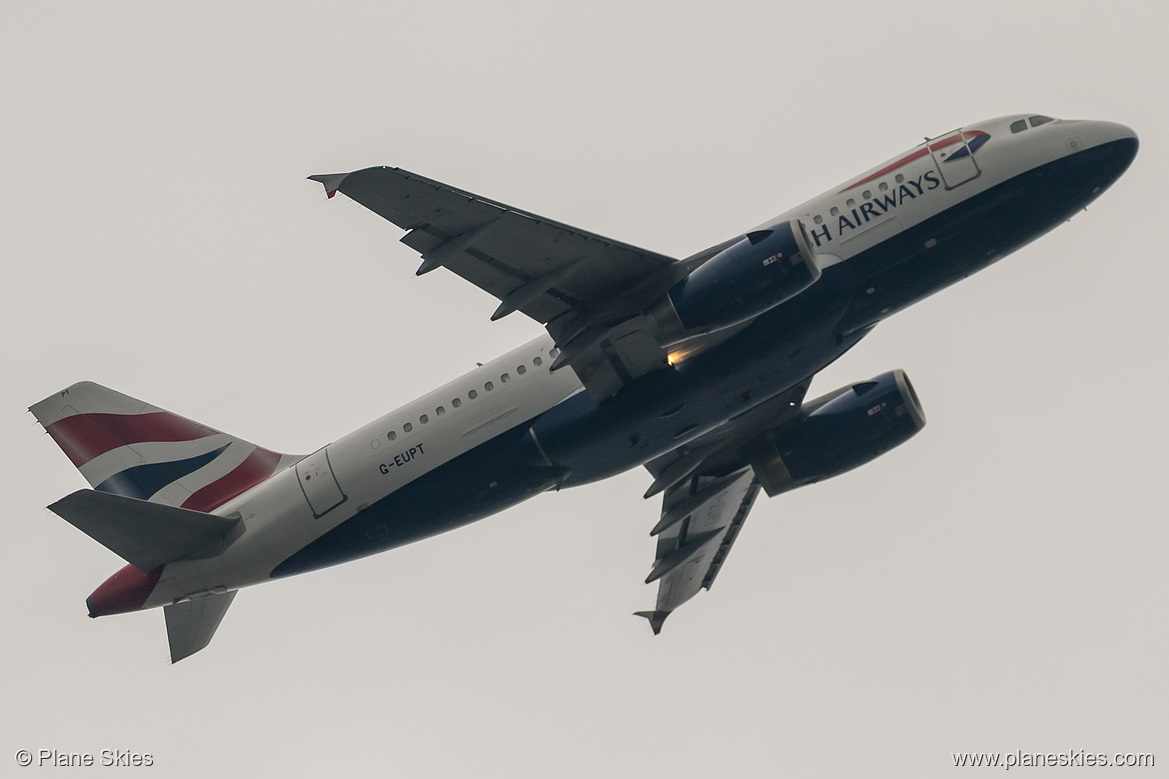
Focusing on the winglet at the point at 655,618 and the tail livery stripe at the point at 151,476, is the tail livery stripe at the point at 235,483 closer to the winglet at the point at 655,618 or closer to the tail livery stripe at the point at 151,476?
the tail livery stripe at the point at 151,476

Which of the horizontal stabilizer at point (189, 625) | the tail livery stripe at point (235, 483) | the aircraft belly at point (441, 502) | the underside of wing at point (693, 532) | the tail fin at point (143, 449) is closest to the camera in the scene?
the aircraft belly at point (441, 502)

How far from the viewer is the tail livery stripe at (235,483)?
31594 millimetres

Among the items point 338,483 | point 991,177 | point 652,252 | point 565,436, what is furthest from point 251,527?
point 991,177

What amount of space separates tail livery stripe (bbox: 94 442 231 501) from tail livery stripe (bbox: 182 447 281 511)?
2.65ft

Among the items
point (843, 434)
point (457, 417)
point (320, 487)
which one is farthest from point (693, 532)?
point (320, 487)

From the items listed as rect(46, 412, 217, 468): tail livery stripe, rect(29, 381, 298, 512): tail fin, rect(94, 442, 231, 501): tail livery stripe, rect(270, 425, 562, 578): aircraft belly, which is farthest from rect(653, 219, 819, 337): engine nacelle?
rect(46, 412, 217, 468): tail livery stripe

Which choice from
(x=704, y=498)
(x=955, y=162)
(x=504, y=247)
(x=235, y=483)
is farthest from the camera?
(x=704, y=498)

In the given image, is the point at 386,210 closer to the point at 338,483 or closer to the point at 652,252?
the point at 652,252

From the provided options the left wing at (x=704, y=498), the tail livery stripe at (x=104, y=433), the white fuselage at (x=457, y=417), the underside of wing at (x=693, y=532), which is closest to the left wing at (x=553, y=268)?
the white fuselage at (x=457, y=417)

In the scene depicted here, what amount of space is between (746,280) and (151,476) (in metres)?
17.7

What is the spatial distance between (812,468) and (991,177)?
9733 mm

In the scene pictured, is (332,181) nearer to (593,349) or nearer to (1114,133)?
(593,349)

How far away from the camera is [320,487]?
29.6 m

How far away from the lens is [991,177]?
2750cm
